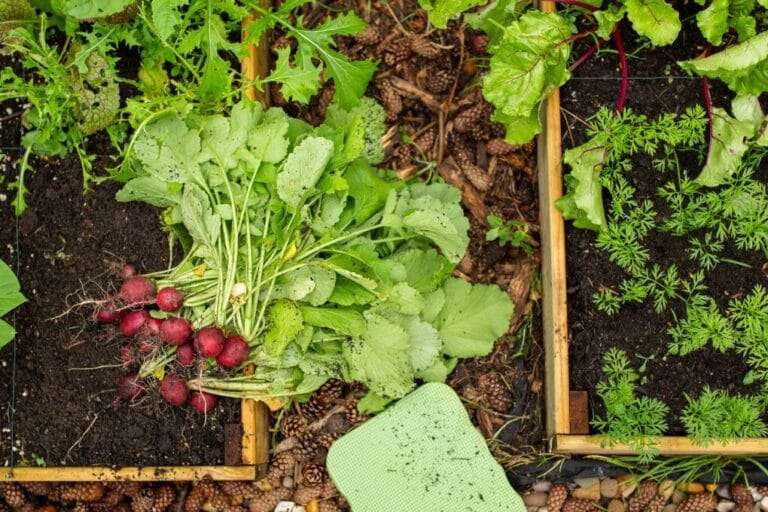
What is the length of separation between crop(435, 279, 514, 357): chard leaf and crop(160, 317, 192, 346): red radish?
72 centimetres

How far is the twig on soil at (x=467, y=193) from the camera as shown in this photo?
8.21ft

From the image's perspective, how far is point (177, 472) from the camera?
232 centimetres

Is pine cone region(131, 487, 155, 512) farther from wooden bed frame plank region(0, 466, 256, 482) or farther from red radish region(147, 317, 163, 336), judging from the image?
red radish region(147, 317, 163, 336)

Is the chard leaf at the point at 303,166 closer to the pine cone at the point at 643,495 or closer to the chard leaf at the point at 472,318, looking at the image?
the chard leaf at the point at 472,318

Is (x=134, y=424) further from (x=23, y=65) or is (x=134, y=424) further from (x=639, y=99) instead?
(x=639, y=99)

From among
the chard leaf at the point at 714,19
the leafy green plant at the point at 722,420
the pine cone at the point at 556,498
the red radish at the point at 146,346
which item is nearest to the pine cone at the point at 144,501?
the red radish at the point at 146,346

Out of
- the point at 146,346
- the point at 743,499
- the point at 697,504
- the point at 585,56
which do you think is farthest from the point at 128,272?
the point at 743,499

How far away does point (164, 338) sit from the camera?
2.22m

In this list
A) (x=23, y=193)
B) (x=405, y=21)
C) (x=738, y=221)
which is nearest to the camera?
(x=738, y=221)

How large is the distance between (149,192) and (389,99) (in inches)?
30.5

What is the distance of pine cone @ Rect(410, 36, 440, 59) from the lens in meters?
2.51

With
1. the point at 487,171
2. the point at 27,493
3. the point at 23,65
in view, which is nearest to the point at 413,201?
the point at 487,171

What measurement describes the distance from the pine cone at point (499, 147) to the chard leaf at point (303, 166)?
0.59m

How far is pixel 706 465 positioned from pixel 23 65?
2.32 m
